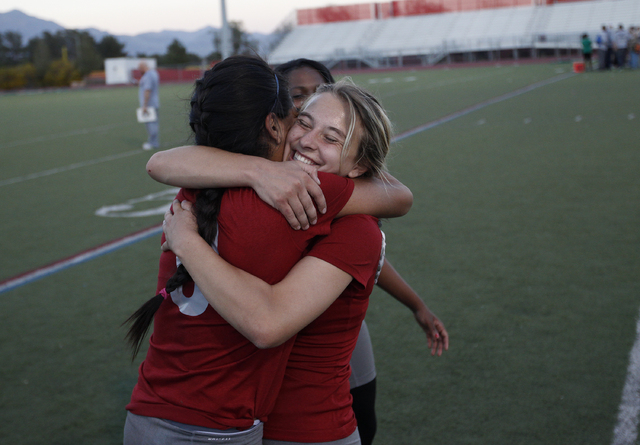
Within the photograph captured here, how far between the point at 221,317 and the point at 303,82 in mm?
1624

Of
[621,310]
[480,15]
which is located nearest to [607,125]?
[621,310]

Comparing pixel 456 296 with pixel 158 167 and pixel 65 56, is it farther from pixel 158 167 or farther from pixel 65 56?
pixel 65 56

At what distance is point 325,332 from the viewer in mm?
1679

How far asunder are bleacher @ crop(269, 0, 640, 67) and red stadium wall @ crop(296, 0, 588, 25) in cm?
62

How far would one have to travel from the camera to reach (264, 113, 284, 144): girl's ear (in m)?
1.62

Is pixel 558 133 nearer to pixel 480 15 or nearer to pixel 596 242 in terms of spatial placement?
pixel 596 242

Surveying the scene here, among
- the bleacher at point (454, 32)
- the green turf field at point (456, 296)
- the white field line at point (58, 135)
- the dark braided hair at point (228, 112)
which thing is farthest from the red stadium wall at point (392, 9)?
the dark braided hair at point (228, 112)

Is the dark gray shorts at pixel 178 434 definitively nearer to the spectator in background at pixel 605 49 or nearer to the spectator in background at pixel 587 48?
the spectator in background at pixel 605 49

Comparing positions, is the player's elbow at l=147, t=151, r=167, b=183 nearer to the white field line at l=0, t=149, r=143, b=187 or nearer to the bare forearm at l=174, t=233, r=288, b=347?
the bare forearm at l=174, t=233, r=288, b=347

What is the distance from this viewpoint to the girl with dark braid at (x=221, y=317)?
148cm

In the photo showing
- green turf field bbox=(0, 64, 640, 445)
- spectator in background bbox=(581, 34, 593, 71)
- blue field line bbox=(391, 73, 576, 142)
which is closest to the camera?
green turf field bbox=(0, 64, 640, 445)

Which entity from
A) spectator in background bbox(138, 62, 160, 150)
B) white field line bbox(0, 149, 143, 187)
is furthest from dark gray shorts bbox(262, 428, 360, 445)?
spectator in background bbox(138, 62, 160, 150)

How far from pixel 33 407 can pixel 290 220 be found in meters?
2.74

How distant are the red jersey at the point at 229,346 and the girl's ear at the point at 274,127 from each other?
19cm
